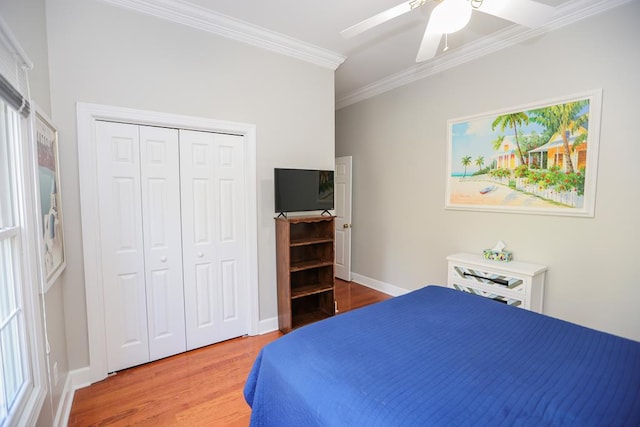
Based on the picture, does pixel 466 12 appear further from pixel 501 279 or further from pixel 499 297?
pixel 499 297

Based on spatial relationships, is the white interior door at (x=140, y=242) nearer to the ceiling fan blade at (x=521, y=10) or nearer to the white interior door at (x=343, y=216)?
the ceiling fan blade at (x=521, y=10)

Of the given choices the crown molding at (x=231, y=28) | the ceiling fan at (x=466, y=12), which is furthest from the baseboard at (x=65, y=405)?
the ceiling fan at (x=466, y=12)

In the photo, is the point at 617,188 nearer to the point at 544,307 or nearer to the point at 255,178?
the point at 544,307

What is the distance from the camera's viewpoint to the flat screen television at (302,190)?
9.16 ft

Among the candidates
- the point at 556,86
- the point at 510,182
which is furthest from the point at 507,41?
the point at 510,182

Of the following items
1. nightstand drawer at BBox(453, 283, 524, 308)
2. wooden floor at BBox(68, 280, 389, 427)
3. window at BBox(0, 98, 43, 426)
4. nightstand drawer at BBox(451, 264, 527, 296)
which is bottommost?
wooden floor at BBox(68, 280, 389, 427)

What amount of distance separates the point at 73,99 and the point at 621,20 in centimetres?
405

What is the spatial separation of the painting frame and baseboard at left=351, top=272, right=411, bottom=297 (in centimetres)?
135

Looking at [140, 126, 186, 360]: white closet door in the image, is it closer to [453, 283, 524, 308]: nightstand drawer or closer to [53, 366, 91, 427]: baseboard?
[53, 366, 91, 427]: baseboard

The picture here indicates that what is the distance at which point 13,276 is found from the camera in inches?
47.1

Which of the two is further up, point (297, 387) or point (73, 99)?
point (73, 99)

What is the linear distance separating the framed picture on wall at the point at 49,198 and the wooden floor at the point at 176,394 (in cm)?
94

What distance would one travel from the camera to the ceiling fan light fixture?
1.48m

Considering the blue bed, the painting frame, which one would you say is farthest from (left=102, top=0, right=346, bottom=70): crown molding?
the blue bed
